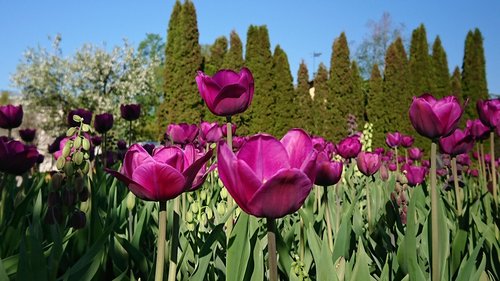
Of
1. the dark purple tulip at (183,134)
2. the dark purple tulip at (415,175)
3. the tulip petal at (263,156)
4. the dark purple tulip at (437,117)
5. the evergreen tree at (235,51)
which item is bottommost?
the dark purple tulip at (415,175)

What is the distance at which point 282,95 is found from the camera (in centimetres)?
1321

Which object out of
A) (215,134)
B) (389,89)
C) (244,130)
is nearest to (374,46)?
(389,89)

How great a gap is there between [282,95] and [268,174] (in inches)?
496

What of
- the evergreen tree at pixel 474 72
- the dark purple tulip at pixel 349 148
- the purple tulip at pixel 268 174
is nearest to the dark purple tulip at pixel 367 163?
the dark purple tulip at pixel 349 148

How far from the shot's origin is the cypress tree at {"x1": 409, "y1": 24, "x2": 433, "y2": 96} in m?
14.1

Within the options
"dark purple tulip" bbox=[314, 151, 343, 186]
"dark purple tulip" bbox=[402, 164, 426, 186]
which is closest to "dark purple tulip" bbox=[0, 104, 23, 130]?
"dark purple tulip" bbox=[314, 151, 343, 186]

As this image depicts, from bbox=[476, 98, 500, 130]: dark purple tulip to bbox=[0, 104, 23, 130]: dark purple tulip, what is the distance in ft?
8.61

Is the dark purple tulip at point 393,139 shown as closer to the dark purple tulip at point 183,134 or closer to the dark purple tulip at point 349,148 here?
the dark purple tulip at point 349,148

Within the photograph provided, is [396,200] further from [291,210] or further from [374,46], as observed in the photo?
[374,46]

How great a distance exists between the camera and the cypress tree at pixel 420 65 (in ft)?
46.2

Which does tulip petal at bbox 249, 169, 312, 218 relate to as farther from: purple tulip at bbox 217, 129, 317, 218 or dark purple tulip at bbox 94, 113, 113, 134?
dark purple tulip at bbox 94, 113, 113, 134

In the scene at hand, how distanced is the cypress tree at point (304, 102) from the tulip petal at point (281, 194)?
12.7m

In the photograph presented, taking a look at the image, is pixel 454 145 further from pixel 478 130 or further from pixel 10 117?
pixel 10 117

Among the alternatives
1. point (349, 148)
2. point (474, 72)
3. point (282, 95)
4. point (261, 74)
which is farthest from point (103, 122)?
point (474, 72)
